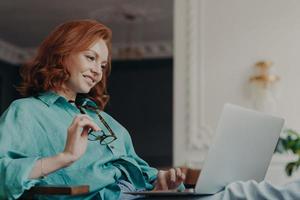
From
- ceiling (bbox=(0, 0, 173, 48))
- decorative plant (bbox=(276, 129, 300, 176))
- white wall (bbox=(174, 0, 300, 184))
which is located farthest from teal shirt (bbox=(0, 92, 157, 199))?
ceiling (bbox=(0, 0, 173, 48))

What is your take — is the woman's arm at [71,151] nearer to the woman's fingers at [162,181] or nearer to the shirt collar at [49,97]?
the shirt collar at [49,97]

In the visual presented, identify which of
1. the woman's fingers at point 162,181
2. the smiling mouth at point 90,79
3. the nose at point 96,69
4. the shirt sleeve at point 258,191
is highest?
the nose at point 96,69

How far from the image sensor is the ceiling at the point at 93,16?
688 centimetres

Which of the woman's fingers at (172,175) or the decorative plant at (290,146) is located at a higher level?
the woman's fingers at (172,175)

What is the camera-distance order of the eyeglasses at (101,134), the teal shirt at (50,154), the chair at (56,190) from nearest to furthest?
1. the chair at (56,190)
2. the teal shirt at (50,154)
3. the eyeglasses at (101,134)

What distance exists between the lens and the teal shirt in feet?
5.25

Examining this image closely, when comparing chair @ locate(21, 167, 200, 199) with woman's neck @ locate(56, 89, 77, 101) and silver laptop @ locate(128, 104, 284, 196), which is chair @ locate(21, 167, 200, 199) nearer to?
silver laptop @ locate(128, 104, 284, 196)

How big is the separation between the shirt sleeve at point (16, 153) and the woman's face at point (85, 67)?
21 cm

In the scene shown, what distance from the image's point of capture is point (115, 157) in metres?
1.91

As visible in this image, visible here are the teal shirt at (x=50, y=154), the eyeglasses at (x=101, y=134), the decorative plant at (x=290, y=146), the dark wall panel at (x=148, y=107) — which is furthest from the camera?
the dark wall panel at (x=148, y=107)

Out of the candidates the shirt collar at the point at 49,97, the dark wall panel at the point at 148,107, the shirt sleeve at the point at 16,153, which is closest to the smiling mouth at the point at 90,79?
the shirt collar at the point at 49,97

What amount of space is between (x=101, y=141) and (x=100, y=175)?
129 millimetres

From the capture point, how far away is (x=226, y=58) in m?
4.82

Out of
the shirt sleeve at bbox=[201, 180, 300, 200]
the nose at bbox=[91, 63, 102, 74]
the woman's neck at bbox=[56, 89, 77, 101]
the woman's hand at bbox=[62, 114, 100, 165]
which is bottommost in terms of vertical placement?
the shirt sleeve at bbox=[201, 180, 300, 200]
